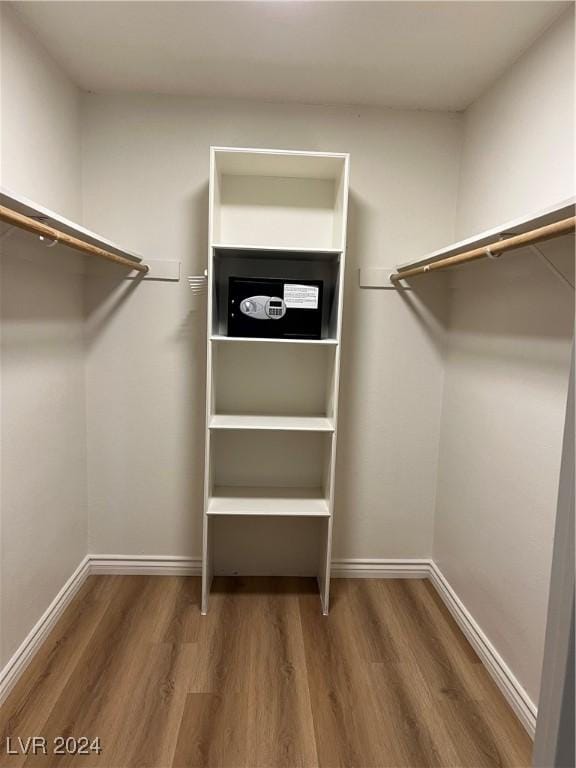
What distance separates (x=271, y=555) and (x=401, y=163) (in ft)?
6.91

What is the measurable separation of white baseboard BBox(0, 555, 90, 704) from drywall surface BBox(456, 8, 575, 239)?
8.16 feet

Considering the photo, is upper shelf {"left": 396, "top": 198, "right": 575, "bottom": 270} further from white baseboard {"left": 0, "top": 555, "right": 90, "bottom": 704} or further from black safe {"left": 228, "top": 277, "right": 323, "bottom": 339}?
white baseboard {"left": 0, "top": 555, "right": 90, "bottom": 704}

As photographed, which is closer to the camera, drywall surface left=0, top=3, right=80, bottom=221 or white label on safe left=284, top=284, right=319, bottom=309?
drywall surface left=0, top=3, right=80, bottom=221

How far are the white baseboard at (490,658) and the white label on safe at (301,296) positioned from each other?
154 cm

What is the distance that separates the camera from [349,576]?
8.29 ft

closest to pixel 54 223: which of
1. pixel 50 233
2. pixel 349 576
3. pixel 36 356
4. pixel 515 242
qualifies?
pixel 50 233

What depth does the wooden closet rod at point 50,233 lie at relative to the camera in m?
1.22

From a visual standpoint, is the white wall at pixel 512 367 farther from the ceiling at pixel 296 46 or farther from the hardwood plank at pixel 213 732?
the hardwood plank at pixel 213 732

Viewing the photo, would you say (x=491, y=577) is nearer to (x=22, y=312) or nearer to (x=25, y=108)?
(x=22, y=312)

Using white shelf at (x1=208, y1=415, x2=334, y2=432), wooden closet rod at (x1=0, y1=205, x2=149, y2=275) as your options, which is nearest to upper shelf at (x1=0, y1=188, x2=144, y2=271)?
wooden closet rod at (x1=0, y1=205, x2=149, y2=275)

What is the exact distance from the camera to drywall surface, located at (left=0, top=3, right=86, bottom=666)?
64.9 inches

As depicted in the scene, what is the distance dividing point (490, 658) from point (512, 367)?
115 cm

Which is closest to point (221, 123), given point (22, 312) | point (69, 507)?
point (22, 312)

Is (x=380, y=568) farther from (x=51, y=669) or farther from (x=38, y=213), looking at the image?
(x=38, y=213)
